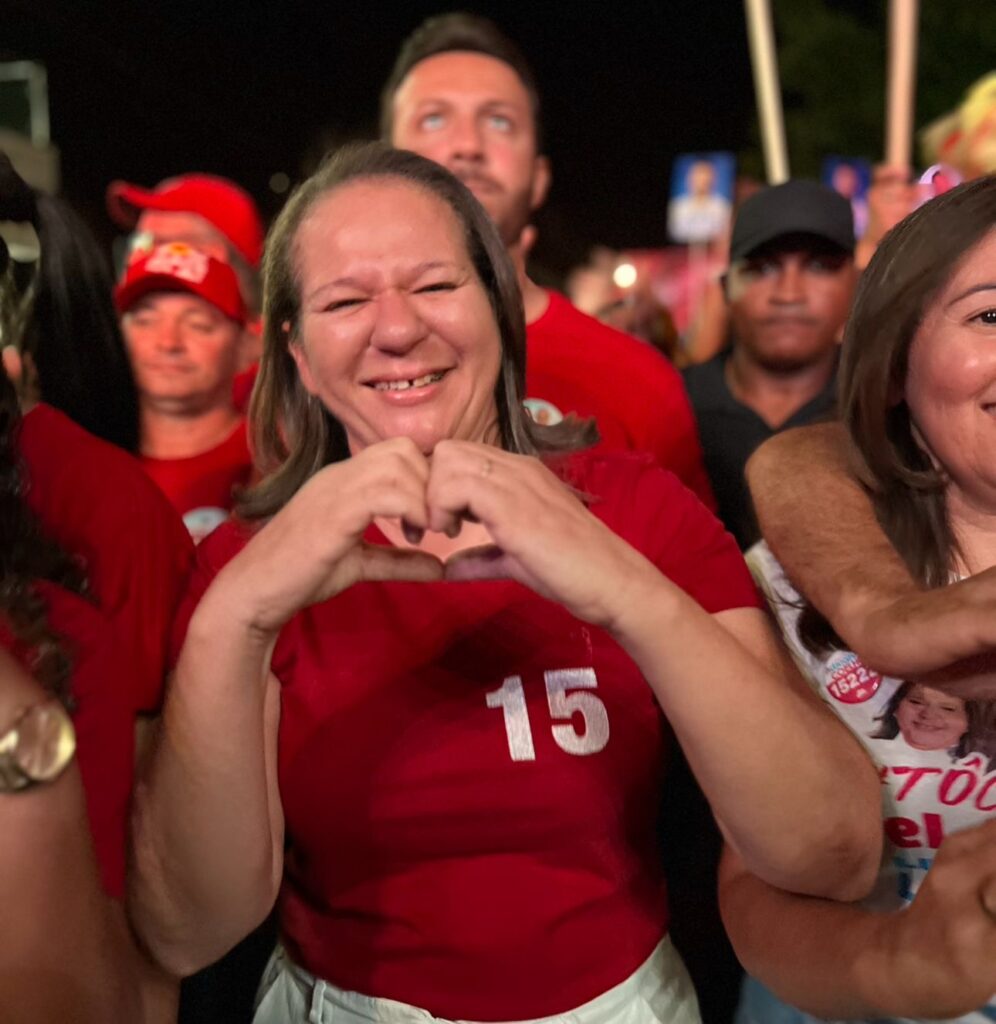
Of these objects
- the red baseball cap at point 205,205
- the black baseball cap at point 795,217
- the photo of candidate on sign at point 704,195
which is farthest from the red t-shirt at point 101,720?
the photo of candidate on sign at point 704,195

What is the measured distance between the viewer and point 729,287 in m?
4.24

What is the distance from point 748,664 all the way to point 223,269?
2697 millimetres

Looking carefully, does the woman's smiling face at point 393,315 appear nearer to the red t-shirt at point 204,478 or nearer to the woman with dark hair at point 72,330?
the woman with dark hair at point 72,330

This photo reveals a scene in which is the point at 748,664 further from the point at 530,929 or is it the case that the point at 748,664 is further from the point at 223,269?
the point at 223,269

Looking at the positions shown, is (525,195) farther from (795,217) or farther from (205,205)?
(205,205)

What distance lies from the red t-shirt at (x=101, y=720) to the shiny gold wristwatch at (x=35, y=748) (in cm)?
23

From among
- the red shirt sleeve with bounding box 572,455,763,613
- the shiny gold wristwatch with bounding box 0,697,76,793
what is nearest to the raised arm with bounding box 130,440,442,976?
the shiny gold wristwatch with bounding box 0,697,76,793

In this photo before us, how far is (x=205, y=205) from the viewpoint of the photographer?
4.14 metres

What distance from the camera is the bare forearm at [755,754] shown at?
1.57 metres

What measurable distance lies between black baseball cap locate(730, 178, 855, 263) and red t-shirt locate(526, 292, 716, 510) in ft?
3.80

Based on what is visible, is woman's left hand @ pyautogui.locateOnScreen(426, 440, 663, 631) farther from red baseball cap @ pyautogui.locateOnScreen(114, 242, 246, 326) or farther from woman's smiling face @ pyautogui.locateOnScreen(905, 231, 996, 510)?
red baseball cap @ pyautogui.locateOnScreen(114, 242, 246, 326)

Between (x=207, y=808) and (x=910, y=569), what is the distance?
1069 millimetres

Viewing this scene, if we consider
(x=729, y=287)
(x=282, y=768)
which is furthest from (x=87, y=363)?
(x=729, y=287)

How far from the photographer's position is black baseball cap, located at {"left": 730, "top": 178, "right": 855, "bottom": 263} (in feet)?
13.2
